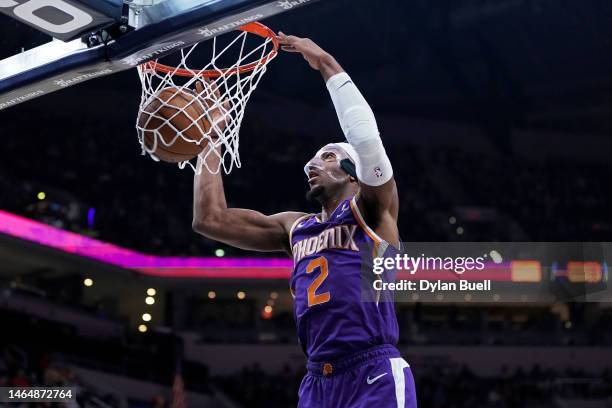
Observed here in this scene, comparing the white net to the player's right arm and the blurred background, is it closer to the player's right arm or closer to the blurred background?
the player's right arm

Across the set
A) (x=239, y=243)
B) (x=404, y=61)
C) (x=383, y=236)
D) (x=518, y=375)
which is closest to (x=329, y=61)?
A: (x=383, y=236)

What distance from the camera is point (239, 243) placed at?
3684mm

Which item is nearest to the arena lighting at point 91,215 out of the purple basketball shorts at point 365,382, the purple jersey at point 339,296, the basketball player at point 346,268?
the basketball player at point 346,268

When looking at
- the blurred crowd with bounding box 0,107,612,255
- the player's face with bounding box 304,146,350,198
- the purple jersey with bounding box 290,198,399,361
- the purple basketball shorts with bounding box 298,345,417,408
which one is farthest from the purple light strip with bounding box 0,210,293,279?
the purple basketball shorts with bounding box 298,345,417,408

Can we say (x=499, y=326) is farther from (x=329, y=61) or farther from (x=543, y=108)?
(x=329, y=61)

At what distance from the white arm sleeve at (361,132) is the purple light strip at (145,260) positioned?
1070cm

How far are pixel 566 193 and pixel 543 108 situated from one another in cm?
162

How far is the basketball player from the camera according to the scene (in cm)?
302

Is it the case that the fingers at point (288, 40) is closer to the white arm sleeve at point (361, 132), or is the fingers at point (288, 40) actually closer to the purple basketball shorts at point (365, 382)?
the white arm sleeve at point (361, 132)

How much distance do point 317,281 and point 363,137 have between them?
61 centimetres

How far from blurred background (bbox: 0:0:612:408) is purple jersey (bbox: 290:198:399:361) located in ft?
28.1

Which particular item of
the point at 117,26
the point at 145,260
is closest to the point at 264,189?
the point at 145,260

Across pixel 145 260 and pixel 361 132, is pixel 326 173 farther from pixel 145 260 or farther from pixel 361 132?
pixel 145 260

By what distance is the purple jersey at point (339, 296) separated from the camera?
124 inches
